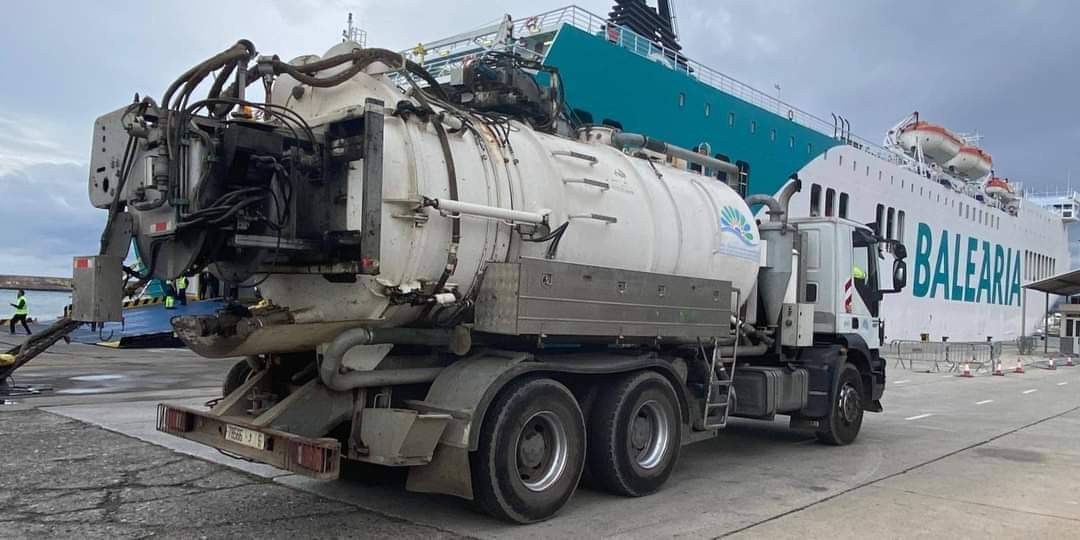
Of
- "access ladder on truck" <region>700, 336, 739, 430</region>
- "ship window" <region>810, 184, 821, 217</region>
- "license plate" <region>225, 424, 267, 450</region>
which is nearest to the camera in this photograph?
"license plate" <region>225, 424, 267, 450</region>

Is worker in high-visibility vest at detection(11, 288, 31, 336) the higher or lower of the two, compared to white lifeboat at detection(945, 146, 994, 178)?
lower

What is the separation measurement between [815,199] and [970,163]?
18.6m

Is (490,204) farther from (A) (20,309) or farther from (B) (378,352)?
(A) (20,309)

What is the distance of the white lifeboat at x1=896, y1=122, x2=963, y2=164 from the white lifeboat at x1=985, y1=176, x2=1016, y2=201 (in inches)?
337

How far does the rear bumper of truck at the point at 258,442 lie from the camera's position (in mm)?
4863

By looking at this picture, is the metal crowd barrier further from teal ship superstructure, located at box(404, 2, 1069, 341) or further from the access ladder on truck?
the access ladder on truck

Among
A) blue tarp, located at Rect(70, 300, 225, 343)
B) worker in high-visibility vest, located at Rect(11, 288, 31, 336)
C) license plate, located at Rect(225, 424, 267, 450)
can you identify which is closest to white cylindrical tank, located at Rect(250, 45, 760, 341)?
license plate, located at Rect(225, 424, 267, 450)

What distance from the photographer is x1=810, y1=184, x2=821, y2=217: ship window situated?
26545 millimetres

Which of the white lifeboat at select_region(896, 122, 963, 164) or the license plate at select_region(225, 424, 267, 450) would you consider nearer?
the license plate at select_region(225, 424, 267, 450)

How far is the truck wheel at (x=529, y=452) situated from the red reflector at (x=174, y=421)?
2088 millimetres

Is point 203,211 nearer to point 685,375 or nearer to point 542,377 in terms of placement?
point 542,377

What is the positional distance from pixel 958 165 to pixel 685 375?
38.9m

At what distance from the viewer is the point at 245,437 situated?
5305mm

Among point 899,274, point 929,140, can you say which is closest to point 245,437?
point 899,274
